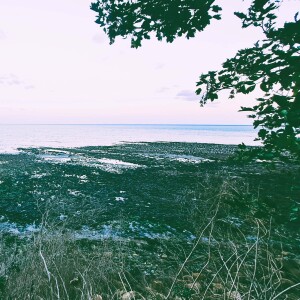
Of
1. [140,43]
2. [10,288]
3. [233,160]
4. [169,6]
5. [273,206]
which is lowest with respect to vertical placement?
[10,288]

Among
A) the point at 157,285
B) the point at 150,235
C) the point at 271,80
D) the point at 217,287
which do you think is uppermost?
the point at 271,80

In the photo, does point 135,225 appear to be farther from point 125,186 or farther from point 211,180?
point 211,180

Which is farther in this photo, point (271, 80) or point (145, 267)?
point (145, 267)

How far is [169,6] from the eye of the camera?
310cm

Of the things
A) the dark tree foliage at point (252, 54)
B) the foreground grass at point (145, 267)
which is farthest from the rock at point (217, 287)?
the dark tree foliage at point (252, 54)

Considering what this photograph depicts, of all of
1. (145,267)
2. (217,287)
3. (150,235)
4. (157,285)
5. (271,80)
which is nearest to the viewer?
(271,80)

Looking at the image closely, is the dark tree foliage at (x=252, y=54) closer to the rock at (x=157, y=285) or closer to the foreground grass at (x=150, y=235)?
the foreground grass at (x=150, y=235)

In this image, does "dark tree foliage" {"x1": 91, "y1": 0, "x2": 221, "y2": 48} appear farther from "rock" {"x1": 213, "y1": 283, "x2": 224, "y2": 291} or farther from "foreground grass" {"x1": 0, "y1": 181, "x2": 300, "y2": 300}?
"rock" {"x1": 213, "y1": 283, "x2": 224, "y2": 291}

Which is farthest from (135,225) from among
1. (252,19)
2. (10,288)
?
(252,19)

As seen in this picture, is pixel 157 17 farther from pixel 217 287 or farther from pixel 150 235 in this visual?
pixel 150 235

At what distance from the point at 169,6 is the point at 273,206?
239 centimetres

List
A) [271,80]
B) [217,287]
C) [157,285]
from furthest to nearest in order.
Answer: [157,285], [217,287], [271,80]

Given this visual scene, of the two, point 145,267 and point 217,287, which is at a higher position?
point 217,287

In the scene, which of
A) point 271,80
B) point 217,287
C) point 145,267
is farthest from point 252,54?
point 145,267
